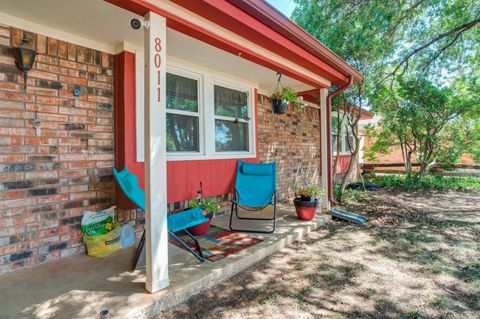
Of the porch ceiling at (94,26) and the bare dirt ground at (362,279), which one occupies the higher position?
the porch ceiling at (94,26)

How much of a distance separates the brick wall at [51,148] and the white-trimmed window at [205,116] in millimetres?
435

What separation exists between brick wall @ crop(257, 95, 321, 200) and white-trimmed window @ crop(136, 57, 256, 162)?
1.66 ft

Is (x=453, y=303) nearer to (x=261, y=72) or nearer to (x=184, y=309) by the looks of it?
(x=184, y=309)

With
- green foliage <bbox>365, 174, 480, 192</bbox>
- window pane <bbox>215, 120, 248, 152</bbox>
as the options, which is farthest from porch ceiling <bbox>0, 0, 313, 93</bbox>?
green foliage <bbox>365, 174, 480, 192</bbox>

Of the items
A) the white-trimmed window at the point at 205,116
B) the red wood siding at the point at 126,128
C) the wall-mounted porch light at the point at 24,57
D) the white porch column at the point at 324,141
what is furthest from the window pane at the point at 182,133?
the white porch column at the point at 324,141

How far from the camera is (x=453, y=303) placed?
197cm

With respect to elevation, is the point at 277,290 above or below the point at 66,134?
below

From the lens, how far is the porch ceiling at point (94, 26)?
209 cm

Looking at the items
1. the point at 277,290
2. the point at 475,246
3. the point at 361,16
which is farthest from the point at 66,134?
Result: the point at 361,16

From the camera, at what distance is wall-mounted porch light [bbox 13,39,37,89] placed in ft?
7.34

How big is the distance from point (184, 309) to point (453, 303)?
1967mm

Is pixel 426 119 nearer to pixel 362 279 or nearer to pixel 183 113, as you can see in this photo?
pixel 362 279

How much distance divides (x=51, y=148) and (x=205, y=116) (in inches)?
72.6

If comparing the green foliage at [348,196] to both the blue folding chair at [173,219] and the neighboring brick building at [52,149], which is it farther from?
the neighboring brick building at [52,149]
